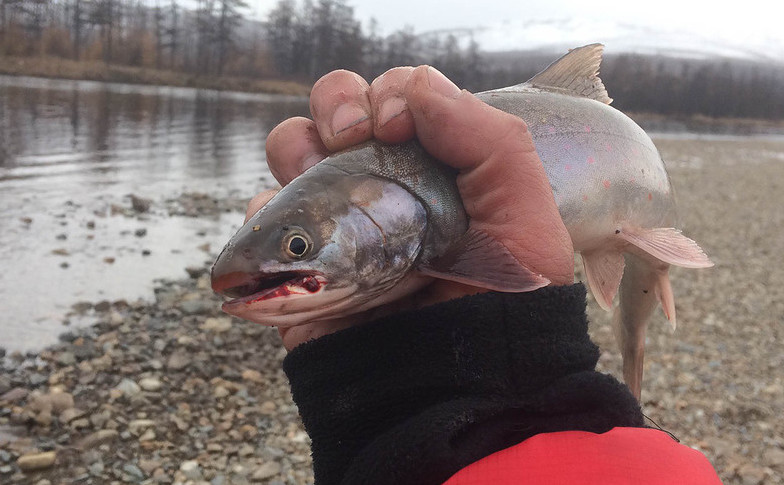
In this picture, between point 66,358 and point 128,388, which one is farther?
point 66,358

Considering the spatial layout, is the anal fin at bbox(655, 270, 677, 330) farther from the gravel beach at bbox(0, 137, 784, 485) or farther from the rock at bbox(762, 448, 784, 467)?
the rock at bbox(762, 448, 784, 467)

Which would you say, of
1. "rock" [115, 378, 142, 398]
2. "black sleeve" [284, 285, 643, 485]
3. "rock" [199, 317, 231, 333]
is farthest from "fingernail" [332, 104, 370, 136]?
"rock" [199, 317, 231, 333]

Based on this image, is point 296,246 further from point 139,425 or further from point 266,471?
point 139,425

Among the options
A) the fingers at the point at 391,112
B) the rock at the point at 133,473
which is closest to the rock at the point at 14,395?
the rock at the point at 133,473

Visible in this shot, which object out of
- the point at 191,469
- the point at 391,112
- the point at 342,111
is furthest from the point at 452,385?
the point at 191,469

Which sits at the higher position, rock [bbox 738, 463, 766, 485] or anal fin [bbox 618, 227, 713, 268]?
anal fin [bbox 618, 227, 713, 268]

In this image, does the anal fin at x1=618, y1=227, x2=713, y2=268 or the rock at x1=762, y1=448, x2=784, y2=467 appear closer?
the anal fin at x1=618, y1=227, x2=713, y2=268

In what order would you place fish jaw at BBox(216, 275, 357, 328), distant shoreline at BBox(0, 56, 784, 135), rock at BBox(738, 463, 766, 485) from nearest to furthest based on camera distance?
1. fish jaw at BBox(216, 275, 357, 328)
2. rock at BBox(738, 463, 766, 485)
3. distant shoreline at BBox(0, 56, 784, 135)
